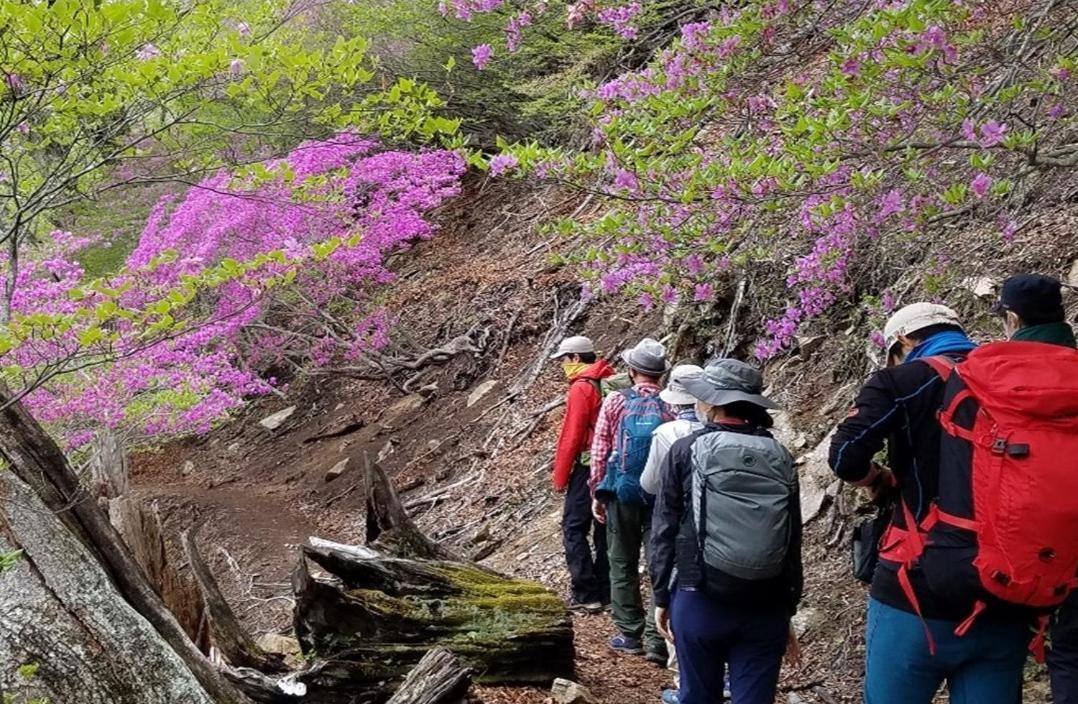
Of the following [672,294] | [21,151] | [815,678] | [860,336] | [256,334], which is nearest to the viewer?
[21,151]

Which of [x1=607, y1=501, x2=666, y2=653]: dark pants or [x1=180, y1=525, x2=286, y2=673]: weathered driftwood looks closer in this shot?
[x1=180, y1=525, x2=286, y2=673]: weathered driftwood

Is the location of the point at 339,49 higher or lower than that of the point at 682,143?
higher

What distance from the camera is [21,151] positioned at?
470 centimetres

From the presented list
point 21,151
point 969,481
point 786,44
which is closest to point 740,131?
point 786,44

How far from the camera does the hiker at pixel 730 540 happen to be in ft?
10.8

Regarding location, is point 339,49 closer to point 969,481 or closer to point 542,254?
point 969,481

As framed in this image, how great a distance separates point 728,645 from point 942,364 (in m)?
1.37

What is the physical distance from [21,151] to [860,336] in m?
5.82

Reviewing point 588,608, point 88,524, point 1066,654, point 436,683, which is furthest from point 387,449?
point 1066,654

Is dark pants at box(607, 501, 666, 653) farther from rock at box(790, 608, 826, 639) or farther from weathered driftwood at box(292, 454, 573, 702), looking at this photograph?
rock at box(790, 608, 826, 639)

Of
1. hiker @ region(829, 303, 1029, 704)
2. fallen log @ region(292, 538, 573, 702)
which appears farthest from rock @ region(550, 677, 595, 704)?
hiker @ region(829, 303, 1029, 704)

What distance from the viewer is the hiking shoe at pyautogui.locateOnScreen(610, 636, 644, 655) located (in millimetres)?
5852

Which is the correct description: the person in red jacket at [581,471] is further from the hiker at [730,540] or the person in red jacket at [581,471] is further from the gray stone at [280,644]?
the hiker at [730,540]

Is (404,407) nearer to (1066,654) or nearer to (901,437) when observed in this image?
(901,437)
